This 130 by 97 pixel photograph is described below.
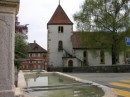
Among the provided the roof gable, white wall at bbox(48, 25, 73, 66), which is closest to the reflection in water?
white wall at bbox(48, 25, 73, 66)

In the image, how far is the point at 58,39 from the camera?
66625mm

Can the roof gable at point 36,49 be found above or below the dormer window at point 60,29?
below

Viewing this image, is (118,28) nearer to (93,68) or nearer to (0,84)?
(93,68)

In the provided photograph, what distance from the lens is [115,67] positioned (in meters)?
36.4

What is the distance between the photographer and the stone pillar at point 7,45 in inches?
190

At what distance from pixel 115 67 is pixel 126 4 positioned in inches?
516

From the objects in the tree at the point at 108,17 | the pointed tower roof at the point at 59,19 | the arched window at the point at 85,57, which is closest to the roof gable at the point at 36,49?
the pointed tower roof at the point at 59,19

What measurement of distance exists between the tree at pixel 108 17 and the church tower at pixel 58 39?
19.7m

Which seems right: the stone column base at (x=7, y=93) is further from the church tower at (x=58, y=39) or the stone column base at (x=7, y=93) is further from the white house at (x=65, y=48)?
the church tower at (x=58, y=39)

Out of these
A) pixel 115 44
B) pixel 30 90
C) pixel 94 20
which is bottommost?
pixel 30 90

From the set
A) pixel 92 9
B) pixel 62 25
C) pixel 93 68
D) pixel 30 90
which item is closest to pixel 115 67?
pixel 93 68

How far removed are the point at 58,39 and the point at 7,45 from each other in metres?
61.8

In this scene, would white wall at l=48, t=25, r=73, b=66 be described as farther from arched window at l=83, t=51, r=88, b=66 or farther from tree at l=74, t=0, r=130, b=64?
tree at l=74, t=0, r=130, b=64

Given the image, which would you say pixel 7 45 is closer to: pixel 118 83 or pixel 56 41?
pixel 118 83
